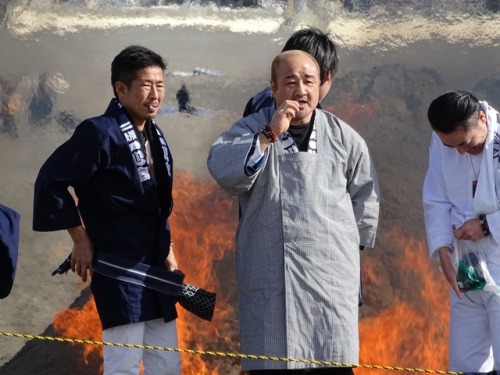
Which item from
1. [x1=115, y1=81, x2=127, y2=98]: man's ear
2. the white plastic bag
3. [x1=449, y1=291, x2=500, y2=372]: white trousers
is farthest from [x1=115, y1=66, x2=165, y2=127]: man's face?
[x1=449, y1=291, x2=500, y2=372]: white trousers

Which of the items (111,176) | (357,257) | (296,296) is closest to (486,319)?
(357,257)

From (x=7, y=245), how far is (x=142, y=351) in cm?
90

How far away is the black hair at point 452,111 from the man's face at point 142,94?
111 centimetres

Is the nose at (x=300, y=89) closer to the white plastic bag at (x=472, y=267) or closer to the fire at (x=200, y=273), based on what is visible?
the white plastic bag at (x=472, y=267)

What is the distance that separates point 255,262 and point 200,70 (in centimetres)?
170

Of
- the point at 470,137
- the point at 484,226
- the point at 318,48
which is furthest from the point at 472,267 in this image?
the point at 318,48

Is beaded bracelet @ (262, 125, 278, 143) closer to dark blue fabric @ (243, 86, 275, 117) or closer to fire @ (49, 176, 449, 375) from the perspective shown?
dark blue fabric @ (243, 86, 275, 117)

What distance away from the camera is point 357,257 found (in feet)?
12.5

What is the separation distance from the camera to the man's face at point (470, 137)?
12.7 feet

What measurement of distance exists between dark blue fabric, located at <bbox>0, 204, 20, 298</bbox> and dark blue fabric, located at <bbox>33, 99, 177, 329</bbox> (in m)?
0.44

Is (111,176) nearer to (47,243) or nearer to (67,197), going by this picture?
(67,197)

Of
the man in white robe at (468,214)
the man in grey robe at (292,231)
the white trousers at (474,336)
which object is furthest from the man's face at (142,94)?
the white trousers at (474,336)

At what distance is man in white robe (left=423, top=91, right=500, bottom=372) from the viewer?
12.8ft

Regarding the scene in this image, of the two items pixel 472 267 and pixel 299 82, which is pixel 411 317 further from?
pixel 299 82
